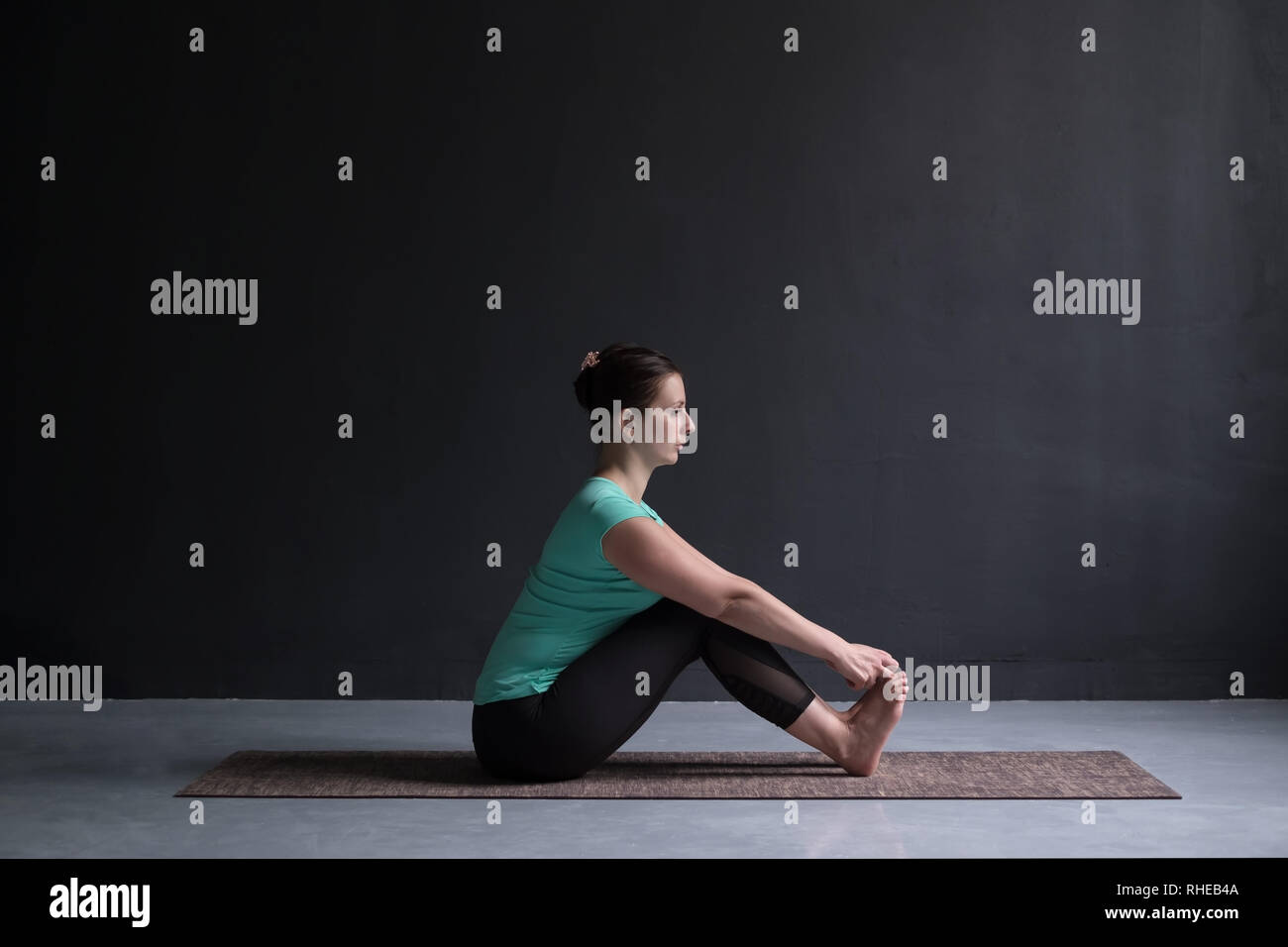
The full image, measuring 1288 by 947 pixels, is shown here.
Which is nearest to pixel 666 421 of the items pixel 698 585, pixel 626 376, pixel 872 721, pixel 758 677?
pixel 626 376

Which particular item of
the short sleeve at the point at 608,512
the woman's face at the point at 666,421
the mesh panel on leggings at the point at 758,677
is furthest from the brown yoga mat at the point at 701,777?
the woman's face at the point at 666,421

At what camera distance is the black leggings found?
2.65m

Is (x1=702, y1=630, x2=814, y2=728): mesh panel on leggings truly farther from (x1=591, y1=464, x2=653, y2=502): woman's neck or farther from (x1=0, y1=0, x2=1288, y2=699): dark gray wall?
(x1=0, y1=0, x2=1288, y2=699): dark gray wall

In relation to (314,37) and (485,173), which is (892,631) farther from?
(314,37)

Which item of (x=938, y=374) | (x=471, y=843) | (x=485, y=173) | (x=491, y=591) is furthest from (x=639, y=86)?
(x=471, y=843)

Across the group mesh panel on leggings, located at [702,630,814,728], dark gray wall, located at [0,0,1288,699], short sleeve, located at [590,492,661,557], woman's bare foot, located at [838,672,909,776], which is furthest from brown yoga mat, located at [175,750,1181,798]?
dark gray wall, located at [0,0,1288,699]

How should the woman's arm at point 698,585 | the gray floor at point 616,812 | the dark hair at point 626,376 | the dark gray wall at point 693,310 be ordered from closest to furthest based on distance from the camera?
the gray floor at point 616,812
the woman's arm at point 698,585
the dark hair at point 626,376
the dark gray wall at point 693,310

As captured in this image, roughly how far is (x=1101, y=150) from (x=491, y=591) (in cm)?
217

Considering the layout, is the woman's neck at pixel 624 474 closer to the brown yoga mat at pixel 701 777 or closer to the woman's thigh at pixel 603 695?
the woman's thigh at pixel 603 695

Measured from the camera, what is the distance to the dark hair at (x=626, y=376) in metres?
2.71

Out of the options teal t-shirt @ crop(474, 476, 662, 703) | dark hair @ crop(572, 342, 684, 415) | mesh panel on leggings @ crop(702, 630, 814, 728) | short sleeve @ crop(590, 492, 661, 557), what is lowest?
mesh panel on leggings @ crop(702, 630, 814, 728)

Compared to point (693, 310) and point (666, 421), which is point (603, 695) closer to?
point (666, 421)

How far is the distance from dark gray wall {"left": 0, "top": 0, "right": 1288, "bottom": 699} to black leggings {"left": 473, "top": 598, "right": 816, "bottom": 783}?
53.6 inches

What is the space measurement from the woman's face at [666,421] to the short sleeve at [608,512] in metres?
0.13
